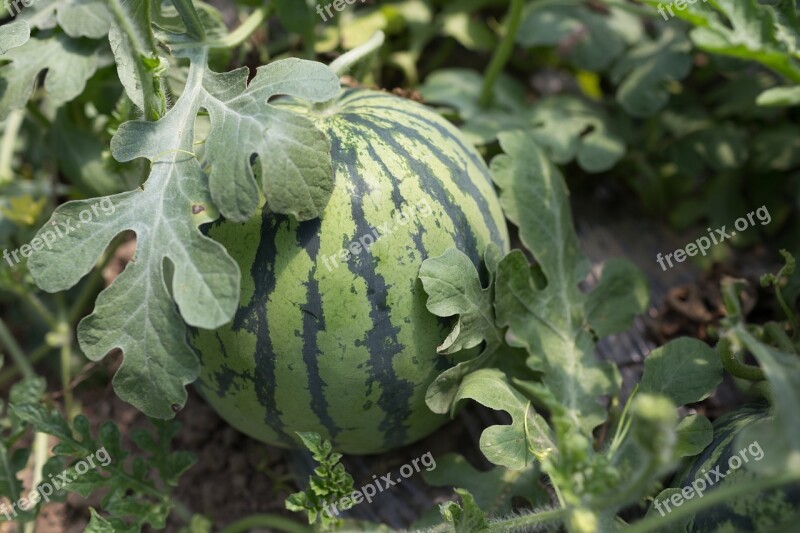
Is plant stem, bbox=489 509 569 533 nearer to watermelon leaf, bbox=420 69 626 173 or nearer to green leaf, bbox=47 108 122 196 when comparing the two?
watermelon leaf, bbox=420 69 626 173

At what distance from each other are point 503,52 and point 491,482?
4.46ft

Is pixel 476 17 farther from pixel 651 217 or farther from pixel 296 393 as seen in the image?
pixel 296 393

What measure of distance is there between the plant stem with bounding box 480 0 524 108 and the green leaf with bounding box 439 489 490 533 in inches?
56.9

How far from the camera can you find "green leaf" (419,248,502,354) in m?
1.63

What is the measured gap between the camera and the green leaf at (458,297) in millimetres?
1629

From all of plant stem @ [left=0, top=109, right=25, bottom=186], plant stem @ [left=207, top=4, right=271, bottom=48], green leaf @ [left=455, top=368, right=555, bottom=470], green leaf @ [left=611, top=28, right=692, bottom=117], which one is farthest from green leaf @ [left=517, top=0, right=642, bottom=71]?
plant stem @ [left=0, top=109, right=25, bottom=186]

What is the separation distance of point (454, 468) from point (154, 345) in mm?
835

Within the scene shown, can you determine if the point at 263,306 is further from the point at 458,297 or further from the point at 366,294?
the point at 458,297

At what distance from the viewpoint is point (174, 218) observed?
1.58 metres

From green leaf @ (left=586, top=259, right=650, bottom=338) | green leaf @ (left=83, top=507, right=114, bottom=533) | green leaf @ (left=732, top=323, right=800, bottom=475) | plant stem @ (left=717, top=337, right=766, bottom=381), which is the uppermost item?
green leaf @ (left=732, top=323, right=800, bottom=475)

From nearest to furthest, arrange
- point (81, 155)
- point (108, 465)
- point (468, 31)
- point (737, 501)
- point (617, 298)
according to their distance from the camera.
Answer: point (737, 501) → point (108, 465) → point (617, 298) → point (81, 155) → point (468, 31)

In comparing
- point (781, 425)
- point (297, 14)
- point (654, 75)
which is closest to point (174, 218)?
point (297, 14)

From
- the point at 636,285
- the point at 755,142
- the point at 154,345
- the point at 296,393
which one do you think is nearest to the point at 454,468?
the point at 296,393

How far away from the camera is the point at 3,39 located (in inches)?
68.7
